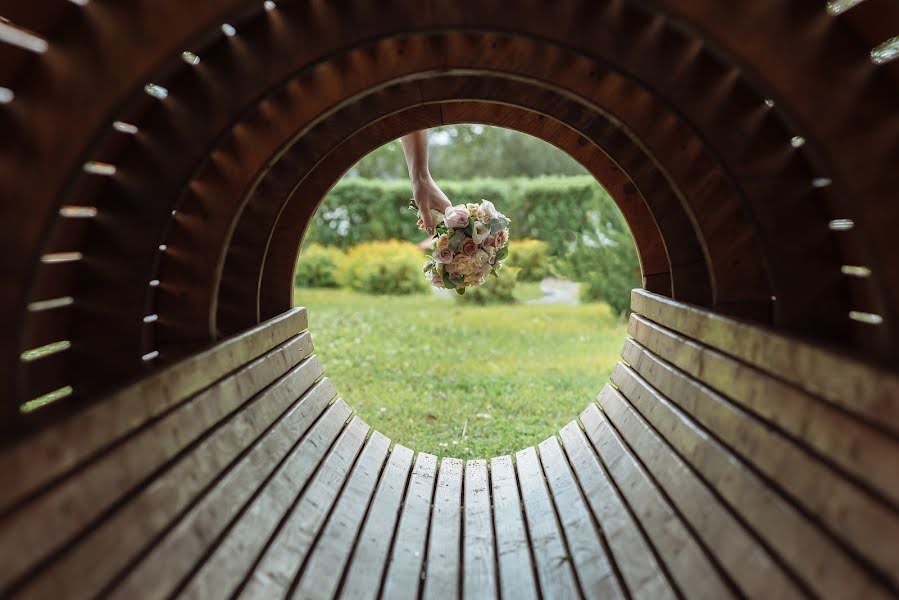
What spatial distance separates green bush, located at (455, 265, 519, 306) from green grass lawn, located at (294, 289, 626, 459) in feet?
0.92

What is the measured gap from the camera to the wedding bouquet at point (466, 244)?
507cm

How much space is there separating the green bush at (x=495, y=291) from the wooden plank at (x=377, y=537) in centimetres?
900

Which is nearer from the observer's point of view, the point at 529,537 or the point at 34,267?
the point at 34,267

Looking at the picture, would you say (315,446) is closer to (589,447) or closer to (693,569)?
(589,447)

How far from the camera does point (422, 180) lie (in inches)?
200

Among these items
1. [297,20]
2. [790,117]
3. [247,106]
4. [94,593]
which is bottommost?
[94,593]

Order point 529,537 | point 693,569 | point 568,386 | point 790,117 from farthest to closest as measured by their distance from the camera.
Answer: point 568,386 → point 529,537 → point 693,569 → point 790,117

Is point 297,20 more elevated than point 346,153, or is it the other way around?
point 297,20

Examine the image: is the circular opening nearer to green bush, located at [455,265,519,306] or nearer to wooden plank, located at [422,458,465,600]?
green bush, located at [455,265,519,306]

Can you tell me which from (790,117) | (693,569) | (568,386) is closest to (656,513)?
(693,569)

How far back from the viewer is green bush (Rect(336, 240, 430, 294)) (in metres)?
14.6

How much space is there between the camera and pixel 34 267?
5.65 feet

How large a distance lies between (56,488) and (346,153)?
286 cm

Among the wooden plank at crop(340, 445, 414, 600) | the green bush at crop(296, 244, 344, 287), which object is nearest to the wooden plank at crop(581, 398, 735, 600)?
the wooden plank at crop(340, 445, 414, 600)
